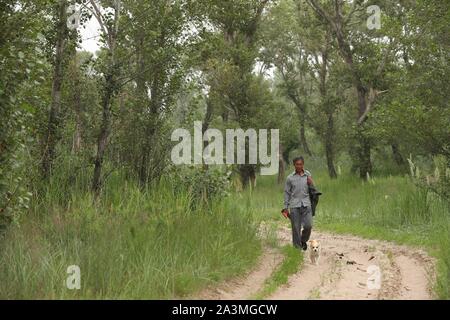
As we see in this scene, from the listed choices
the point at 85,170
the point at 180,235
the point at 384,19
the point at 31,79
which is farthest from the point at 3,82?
the point at 384,19

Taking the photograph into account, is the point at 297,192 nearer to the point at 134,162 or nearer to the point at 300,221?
the point at 300,221

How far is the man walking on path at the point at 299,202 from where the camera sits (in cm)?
1078

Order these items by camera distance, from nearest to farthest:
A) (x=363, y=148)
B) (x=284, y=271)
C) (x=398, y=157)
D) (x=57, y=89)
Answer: (x=284, y=271) < (x=57, y=89) < (x=363, y=148) < (x=398, y=157)

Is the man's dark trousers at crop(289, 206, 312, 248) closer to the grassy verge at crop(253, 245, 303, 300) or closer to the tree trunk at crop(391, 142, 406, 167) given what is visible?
the grassy verge at crop(253, 245, 303, 300)

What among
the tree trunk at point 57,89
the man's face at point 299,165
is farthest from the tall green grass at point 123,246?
the man's face at point 299,165

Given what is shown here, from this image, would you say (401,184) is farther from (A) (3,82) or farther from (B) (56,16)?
(A) (3,82)

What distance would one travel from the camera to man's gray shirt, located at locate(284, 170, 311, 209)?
10.8 m

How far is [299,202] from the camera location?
35.3 ft

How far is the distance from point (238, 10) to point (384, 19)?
8007 millimetres

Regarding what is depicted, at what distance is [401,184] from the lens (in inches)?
794

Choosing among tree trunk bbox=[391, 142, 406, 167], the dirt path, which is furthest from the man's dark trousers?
tree trunk bbox=[391, 142, 406, 167]

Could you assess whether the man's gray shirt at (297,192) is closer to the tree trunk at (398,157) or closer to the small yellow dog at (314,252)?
the small yellow dog at (314,252)

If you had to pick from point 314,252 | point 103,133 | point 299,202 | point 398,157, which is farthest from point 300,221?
point 398,157

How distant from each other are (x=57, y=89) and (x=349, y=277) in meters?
7.07
